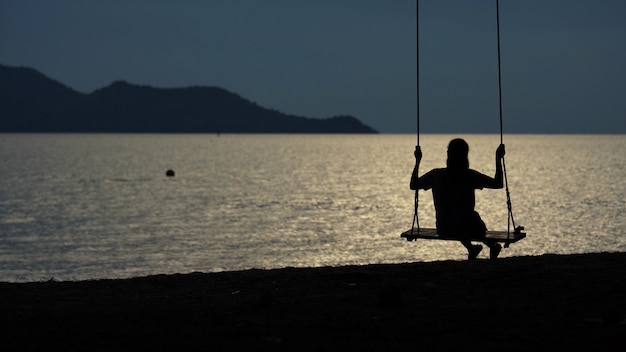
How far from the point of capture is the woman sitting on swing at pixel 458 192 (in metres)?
10.4

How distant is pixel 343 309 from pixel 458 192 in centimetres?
346

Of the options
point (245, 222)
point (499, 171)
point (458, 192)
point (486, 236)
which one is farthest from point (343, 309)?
point (245, 222)

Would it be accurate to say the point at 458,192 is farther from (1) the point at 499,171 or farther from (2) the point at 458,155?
(1) the point at 499,171

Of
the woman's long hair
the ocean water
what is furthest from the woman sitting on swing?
the ocean water

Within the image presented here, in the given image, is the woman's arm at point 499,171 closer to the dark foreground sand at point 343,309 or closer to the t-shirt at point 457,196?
the t-shirt at point 457,196

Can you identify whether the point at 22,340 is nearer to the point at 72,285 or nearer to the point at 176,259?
the point at 72,285

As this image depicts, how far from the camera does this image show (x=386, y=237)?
140ft

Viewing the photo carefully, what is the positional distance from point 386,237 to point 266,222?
10231 mm

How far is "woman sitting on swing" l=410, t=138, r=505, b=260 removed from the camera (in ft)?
34.2

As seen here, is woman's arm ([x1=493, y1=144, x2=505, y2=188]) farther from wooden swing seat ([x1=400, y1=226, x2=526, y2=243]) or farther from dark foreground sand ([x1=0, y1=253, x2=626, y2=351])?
dark foreground sand ([x1=0, y1=253, x2=626, y2=351])

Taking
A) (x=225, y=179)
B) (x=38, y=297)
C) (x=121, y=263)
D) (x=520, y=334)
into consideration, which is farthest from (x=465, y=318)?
(x=225, y=179)

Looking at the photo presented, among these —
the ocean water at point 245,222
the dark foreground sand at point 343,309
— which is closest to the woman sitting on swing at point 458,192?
the dark foreground sand at point 343,309

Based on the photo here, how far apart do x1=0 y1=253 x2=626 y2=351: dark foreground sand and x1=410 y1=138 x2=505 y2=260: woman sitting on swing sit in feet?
1.38

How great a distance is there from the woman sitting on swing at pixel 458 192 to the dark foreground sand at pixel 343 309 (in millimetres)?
422
